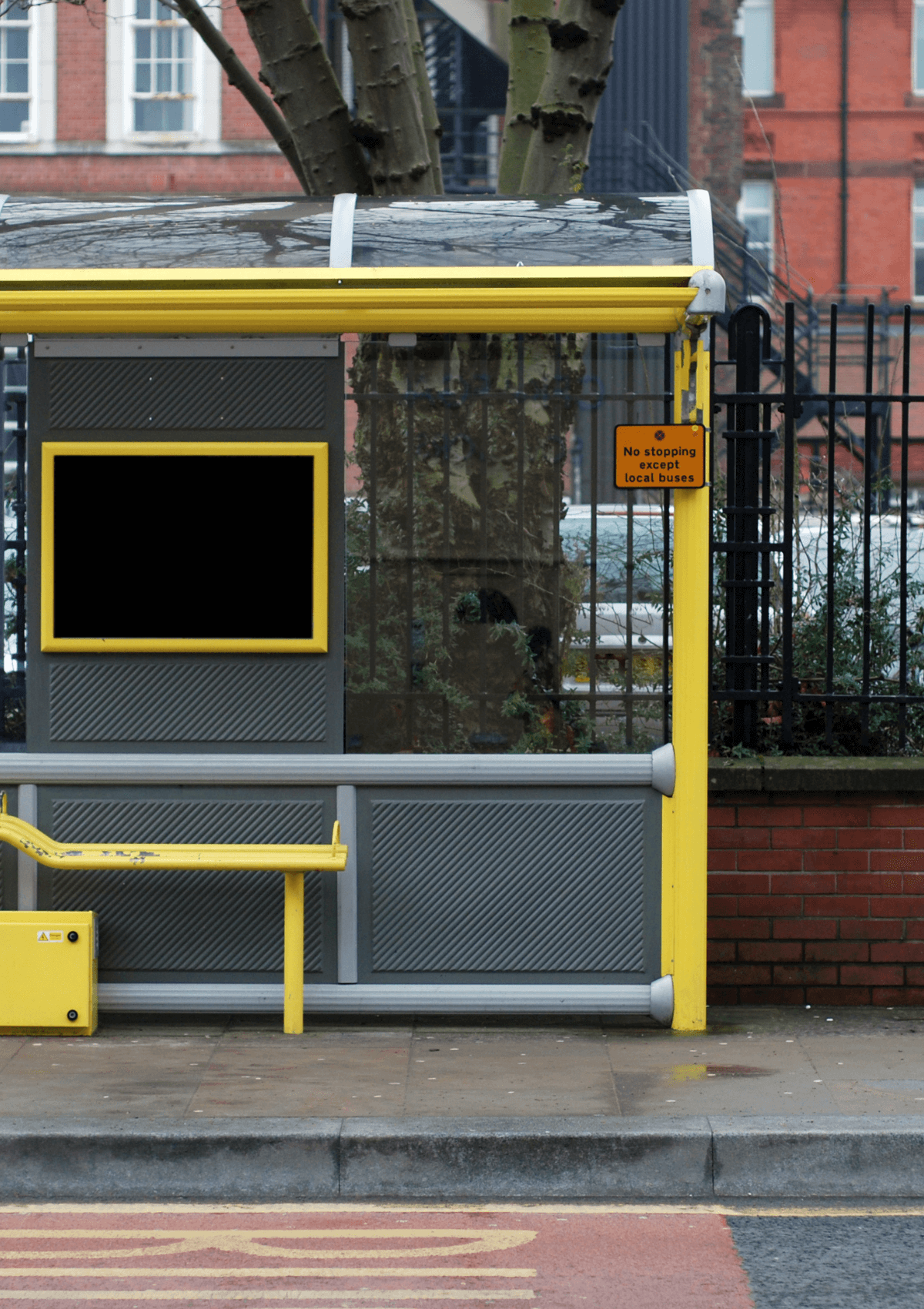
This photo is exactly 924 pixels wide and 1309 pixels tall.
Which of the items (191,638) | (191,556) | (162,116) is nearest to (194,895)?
(191,638)

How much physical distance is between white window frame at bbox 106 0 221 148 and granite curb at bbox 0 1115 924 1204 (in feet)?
64.1

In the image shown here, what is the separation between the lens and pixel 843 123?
2744 centimetres

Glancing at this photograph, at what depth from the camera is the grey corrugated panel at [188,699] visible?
18.6ft

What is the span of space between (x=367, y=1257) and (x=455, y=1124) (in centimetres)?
59

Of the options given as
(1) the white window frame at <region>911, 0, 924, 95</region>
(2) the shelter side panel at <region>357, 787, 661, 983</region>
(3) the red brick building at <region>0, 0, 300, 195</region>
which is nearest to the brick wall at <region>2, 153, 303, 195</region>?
(3) the red brick building at <region>0, 0, 300, 195</region>

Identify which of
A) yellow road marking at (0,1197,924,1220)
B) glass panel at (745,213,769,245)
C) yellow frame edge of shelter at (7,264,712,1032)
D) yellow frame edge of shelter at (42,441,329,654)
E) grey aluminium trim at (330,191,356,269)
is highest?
glass panel at (745,213,769,245)

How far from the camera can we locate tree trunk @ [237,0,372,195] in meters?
7.12

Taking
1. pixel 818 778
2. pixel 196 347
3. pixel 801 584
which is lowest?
pixel 818 778

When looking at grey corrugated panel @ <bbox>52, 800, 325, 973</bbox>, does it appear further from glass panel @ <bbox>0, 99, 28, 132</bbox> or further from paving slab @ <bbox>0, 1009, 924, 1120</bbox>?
glass panel @ <bbox>0, 99, 28, 132</bbox>

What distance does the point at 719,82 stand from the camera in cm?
2553

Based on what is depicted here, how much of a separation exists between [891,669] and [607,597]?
5.20ft

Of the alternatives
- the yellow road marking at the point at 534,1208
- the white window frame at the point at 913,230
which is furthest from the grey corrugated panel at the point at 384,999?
the white window frame at the point at 913,230

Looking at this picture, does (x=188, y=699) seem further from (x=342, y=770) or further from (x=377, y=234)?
(x=377, y=234)

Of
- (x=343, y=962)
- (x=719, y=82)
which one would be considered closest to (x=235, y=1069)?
(x=343, y=962)
